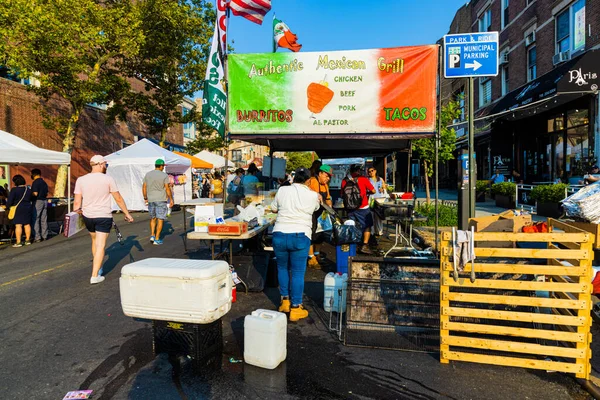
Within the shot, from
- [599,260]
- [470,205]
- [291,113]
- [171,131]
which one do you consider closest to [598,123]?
[470,205]

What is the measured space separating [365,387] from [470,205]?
4497 mm

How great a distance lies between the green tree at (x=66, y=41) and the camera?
42.2ft

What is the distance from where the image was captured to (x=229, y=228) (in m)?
5.34

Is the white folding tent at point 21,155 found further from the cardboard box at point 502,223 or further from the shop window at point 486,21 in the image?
the shop window at point 486,21

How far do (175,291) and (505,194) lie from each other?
15277mm

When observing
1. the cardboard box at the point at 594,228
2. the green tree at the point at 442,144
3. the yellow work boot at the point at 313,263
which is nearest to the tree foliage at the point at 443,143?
the green tree at the point at 442,144

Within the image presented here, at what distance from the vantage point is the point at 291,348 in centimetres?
401

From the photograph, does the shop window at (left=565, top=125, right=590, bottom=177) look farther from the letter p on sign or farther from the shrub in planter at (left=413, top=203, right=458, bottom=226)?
the letter p on sign

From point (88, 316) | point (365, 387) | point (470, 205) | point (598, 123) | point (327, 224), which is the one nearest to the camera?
point (365, 387)

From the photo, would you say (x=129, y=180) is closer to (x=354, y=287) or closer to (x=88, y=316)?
(x=88, y=316)

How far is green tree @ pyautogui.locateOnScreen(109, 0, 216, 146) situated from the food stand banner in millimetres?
14066

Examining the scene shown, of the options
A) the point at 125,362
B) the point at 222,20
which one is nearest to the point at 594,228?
the point at 125,362

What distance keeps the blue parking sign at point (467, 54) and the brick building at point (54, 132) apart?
1763 centimetres

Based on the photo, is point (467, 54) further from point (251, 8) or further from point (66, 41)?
point (66, 41)
